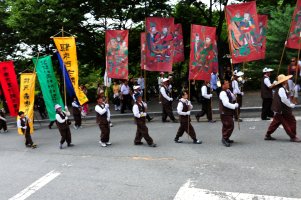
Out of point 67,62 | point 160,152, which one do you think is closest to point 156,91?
point 67,62

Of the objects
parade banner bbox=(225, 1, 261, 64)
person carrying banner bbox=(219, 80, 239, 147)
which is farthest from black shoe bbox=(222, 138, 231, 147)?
parade banner bbox=(225, 1, 261, 64)

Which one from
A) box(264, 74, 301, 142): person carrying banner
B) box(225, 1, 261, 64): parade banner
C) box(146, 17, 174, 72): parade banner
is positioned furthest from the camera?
box(146, 17, 174, 72): parade banner

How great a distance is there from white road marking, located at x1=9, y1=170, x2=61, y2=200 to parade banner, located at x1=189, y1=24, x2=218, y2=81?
17.2ft

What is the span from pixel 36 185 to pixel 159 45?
249 inches

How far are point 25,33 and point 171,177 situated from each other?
1312 centimetres

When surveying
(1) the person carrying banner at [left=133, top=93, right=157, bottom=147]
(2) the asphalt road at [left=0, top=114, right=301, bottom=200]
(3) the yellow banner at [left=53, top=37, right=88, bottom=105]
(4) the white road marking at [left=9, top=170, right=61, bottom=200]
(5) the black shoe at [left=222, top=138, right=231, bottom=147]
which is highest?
(3) the yellow banner at [left=53, top=37, right=88, bottom=105]

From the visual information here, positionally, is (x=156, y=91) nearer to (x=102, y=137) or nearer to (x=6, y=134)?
(x=6, y=134)

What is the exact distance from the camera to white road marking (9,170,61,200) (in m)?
7.73

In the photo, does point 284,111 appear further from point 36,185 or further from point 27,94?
point 27,94

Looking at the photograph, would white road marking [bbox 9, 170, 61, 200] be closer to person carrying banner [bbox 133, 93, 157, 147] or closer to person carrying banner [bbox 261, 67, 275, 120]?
person carrying banner [bbox 133, 93, 157, 147]

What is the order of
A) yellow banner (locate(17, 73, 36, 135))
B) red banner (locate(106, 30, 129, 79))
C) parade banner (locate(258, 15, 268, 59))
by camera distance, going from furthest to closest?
red banner (locate(106, 30, 129, 79)) → yellow banner (locate(17, 73, 36, 135)) → parade banner (locate(258, 15, 268, 59))

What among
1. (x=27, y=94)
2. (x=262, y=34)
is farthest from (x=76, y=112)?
(x=262, y=34)

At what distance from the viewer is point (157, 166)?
904 centimetres

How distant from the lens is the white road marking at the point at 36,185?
7.73 m
